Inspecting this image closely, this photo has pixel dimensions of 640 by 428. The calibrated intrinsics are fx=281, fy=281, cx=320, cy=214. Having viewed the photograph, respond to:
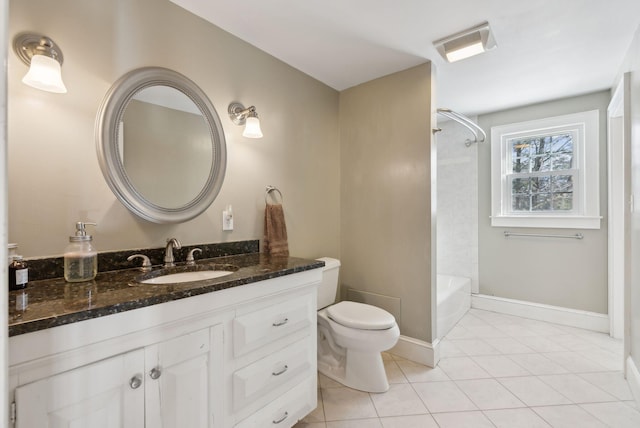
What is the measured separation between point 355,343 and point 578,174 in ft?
9.35

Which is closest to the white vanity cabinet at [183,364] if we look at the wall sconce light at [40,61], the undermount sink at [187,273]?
the undermount sink at [187,273]

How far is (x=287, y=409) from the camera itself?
1.35 meters

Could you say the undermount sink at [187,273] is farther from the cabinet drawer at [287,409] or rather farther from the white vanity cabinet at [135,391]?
the cabinet drawer at [287,409]

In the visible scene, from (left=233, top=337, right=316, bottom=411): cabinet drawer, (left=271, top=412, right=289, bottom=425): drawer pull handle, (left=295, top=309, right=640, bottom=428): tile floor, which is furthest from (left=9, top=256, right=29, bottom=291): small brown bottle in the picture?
(left=295, top=309, right=640, bottom=428): tile floor

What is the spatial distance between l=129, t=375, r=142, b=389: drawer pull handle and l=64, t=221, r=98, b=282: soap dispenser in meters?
0.49

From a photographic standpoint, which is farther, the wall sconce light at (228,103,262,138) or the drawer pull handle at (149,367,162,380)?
the wall sconce light at (228,103,262,138)

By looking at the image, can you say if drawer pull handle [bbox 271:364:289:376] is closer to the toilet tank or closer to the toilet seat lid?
the toilet seat lid

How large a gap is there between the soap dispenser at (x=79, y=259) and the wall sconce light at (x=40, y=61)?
0.55 metres

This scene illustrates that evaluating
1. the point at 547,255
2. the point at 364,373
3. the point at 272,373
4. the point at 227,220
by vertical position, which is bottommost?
the point at 364,373

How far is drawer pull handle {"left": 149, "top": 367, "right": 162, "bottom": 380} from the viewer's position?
0.90 m

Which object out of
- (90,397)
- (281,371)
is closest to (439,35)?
(281,371)

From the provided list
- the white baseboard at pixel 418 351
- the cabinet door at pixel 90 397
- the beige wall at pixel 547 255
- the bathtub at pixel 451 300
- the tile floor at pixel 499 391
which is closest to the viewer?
the cabinet door at pixel 90 397

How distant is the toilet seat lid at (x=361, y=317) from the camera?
1.77 m

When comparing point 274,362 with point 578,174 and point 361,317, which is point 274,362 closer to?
point 361,317
